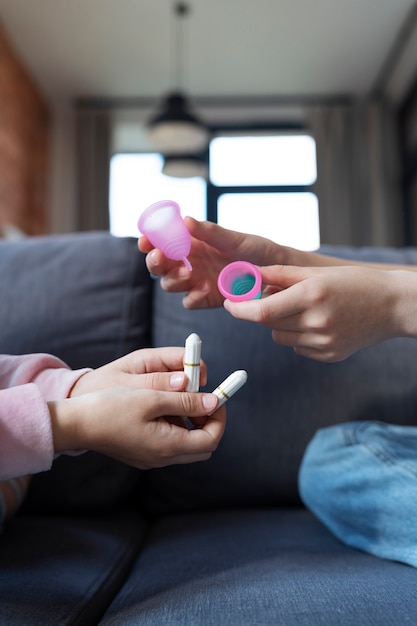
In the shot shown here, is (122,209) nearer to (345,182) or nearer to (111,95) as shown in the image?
(111,95)

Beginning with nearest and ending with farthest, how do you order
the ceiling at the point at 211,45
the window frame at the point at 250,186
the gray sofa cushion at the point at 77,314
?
the gray sofa cushion at the point at 77,314, the ceiling at the point at 211,45, the window frame at the point at 250,186

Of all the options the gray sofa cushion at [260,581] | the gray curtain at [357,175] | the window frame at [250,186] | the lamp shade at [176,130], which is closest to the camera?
the gray sofa cushion at [260,581]

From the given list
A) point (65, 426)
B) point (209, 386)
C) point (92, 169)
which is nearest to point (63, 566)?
point (65, 426)

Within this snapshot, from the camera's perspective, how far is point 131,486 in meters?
0.90

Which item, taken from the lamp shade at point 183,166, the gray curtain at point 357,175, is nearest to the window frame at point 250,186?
the gray curtain at point 357,175

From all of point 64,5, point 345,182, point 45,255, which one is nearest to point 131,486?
point 45,255

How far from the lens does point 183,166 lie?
3373mm

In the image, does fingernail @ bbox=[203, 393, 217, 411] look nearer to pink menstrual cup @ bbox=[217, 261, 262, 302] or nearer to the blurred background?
pink menstrual cup @ bbox=[217, 261, 262, 302]

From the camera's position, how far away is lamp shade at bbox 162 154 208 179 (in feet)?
11.1

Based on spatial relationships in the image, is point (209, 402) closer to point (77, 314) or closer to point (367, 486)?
point (367, 486)

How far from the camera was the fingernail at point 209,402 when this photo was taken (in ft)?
1.90

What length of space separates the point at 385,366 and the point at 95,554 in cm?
49

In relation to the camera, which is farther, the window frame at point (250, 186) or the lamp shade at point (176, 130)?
the window frame at point (250, 186)

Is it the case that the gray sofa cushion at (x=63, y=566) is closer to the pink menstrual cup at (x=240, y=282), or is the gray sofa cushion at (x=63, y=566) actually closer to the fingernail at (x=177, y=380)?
the fingernail at (x=177, y=380)
